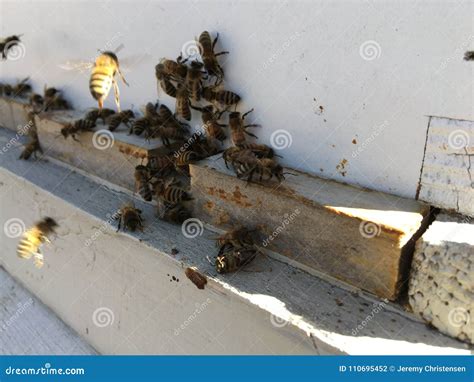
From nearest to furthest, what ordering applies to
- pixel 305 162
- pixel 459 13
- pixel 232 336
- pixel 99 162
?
pixel 459 13 → pixel 232 336 → pixel 305 162 → pixel 99 162

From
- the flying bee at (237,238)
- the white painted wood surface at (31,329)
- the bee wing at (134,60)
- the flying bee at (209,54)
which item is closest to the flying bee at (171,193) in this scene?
the flying bee at (237,238)

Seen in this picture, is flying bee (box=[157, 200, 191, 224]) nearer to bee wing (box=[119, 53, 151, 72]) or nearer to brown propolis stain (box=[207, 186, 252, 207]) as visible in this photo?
brown propolis stain (box=[207, 186, 252, 207])

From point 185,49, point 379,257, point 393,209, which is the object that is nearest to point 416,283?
point 379,257

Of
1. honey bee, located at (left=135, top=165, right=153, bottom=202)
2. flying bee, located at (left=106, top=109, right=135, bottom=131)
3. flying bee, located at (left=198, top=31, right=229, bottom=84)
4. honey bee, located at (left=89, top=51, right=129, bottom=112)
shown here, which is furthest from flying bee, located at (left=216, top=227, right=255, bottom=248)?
flying bee, located at (left=106, top=109, right=135, bottom=131)

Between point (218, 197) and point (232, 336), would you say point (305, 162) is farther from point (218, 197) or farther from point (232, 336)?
point (232, 336)

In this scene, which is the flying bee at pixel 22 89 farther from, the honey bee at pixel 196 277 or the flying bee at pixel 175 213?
the honey bee at pixel 196 277

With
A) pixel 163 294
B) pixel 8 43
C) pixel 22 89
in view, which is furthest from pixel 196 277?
pixel 8 43
